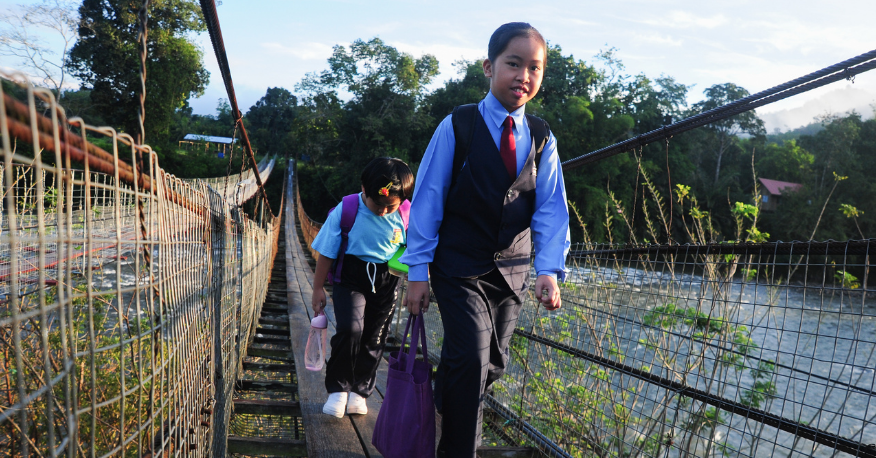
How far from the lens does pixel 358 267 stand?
2.40m

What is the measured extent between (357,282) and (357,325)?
0.55 ft

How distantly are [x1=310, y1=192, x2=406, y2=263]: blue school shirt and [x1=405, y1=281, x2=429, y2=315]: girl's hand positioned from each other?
0.74 metres

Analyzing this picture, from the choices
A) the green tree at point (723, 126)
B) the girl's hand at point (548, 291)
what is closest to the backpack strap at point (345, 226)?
the girl's hand at point (548, 291)

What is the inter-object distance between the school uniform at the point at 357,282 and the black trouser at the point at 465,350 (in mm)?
734

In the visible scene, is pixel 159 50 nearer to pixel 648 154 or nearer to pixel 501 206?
pixel 648 154

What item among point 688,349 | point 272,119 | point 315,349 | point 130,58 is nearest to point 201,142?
point 130,58

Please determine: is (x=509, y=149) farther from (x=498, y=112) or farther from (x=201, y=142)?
(x=201, y=142)

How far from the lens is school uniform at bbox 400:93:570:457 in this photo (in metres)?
1.61

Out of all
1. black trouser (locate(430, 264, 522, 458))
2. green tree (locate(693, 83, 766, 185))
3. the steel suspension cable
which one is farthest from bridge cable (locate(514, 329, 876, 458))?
green tree (locate(693, 83, 766, 185))

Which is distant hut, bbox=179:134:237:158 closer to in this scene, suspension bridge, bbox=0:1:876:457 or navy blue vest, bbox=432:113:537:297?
suspension bridge, bbox=0:1:876:457

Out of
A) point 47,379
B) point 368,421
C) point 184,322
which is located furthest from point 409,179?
point 47,379

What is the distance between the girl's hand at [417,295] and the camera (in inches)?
65.0

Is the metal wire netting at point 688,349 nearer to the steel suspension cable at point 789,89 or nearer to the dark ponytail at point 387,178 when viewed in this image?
the steel suspension cable at point 789,89

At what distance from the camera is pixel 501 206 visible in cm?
165
